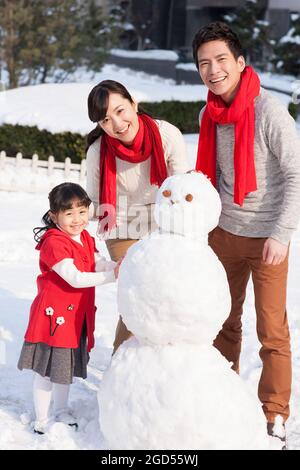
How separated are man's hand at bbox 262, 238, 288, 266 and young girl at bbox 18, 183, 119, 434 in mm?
655

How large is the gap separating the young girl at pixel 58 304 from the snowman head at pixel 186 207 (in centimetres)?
50

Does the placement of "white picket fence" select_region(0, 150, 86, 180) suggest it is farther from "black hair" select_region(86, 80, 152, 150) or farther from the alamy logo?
the alamy logo

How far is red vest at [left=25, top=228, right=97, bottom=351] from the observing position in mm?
3289

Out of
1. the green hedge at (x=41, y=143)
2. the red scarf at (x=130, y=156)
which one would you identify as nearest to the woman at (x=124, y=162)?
the red scarf at (x=130, y=156)

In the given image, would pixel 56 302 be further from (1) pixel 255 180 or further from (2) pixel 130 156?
(1) pixel 255 180

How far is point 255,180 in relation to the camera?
3.22 m

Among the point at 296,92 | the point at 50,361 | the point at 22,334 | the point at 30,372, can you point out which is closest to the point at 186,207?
the point at 50,361

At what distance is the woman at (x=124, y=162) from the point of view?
10.8 ft

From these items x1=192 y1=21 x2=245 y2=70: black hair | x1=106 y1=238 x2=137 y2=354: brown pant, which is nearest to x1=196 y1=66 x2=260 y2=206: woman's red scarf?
x1=192 y1=21 x2=245 y2=70: black hair

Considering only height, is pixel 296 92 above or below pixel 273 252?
above

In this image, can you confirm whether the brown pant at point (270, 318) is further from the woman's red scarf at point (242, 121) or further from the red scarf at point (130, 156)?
the red scarf at point (130, 156)

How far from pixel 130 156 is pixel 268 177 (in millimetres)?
640
